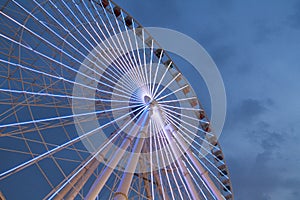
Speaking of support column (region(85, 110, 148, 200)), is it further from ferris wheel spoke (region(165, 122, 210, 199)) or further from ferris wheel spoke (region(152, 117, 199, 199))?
ferris wheel spoke (region(165, 122, 210, 199))

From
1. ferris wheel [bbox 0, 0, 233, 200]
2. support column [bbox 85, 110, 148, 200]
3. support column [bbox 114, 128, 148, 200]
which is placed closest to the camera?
support column [bbox 114, 128, 148, 200]

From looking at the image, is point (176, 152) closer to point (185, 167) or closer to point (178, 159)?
point (178, 159)

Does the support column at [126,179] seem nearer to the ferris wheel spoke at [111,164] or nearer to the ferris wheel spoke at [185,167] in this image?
the ferris wheel spoke at [111,164]

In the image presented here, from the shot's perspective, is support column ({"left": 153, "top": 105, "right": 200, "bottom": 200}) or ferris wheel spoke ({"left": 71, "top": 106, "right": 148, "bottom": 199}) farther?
support column ({"left": 153, "top": 105, "right": 200, "bottom": 200})

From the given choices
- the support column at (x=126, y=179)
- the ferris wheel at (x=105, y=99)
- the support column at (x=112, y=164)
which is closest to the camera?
the support column at (x=126, y=179)

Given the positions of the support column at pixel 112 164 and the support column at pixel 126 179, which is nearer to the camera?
the support column at pixel 126 179

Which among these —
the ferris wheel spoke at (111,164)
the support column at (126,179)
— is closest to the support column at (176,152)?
the ferris wheel spoke at (111,164)

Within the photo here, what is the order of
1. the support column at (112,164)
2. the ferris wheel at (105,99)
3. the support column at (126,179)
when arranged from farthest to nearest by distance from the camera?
the ferris wheel at (105,99), the support column at (112,164), the support column at (126,179)

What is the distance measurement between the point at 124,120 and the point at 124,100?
760 millimetres

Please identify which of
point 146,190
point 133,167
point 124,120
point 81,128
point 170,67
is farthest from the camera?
point 170,67

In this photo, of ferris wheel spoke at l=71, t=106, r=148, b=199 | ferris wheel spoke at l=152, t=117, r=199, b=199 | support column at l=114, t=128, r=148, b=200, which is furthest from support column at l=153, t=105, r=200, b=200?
support column at l=114, t=128, r=148, b=200

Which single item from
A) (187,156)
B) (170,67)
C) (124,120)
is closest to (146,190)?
(187,156)

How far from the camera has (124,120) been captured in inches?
501

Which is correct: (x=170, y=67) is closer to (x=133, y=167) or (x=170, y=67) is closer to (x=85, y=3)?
(x=85, y=3)
